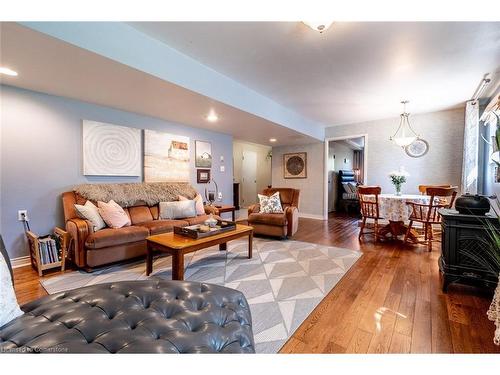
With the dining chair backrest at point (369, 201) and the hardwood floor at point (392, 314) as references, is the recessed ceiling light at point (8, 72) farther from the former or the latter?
the dining chair backrest at point (369, 201)

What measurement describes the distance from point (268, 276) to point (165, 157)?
272 centimetres

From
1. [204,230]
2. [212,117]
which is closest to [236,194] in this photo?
[212,117]

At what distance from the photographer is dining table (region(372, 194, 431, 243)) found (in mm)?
3377

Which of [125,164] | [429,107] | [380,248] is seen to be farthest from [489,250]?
[125,164]

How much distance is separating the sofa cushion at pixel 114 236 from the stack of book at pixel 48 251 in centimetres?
41

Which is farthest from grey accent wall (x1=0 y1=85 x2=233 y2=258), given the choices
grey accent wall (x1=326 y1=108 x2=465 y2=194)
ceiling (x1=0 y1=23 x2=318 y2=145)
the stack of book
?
grey accent wall (x1=326 y1=108 x2=465 y2=194)

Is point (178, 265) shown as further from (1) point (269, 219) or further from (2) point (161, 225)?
(1) point (269, 219)

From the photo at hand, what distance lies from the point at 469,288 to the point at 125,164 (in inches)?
174

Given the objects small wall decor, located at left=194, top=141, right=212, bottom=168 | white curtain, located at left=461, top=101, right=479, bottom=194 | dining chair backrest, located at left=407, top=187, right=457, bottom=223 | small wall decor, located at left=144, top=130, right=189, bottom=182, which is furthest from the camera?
small wall decor, located at left=194, top=141, right=212, bottom=168

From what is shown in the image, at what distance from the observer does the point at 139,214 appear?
10.6 feet

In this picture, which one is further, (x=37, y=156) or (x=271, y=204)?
(x=271, y=204)

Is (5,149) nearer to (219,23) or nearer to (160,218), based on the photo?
(160,218)

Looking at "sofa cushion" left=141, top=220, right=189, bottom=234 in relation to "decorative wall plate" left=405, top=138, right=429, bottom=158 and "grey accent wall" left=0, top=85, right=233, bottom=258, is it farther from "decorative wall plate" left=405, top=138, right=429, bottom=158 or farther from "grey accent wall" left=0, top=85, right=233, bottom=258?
"decorative wall plate" left=405, top=138, right=429, bottom=158

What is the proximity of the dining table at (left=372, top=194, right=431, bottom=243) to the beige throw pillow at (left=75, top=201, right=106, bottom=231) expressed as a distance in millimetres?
4027
